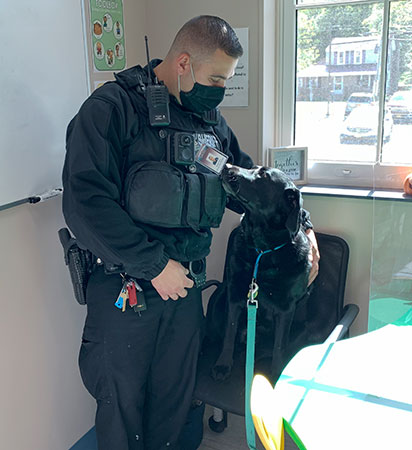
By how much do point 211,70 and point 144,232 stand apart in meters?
0.51

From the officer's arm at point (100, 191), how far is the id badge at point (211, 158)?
27 centimetres

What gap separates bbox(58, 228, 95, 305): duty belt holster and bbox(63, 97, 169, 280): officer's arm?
5.5 inches

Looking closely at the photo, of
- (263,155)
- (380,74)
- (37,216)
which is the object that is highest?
(380,74)

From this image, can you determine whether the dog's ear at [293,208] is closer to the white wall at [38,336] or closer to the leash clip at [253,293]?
the leash clip at [253,293]

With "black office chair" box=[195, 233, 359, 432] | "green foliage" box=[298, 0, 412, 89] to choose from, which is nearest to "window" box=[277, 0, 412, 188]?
"green foliage" box=[298, 0, 412, 89]

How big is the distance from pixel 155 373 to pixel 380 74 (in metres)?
1.38

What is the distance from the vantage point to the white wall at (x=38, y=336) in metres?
1.48

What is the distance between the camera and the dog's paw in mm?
1644

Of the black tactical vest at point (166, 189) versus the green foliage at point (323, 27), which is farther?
the green foliage at point (323, 27)

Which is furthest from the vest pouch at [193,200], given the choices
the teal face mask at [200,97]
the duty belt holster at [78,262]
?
the duty belt holster at [78,262]

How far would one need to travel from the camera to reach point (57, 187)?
62.6 inches

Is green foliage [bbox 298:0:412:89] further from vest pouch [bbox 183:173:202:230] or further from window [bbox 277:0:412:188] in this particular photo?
vest pouch [bbox 183:173:202:230]

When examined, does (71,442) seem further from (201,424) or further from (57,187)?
(57,187)

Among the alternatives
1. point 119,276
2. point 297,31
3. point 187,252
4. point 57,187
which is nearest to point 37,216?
point 57,187
